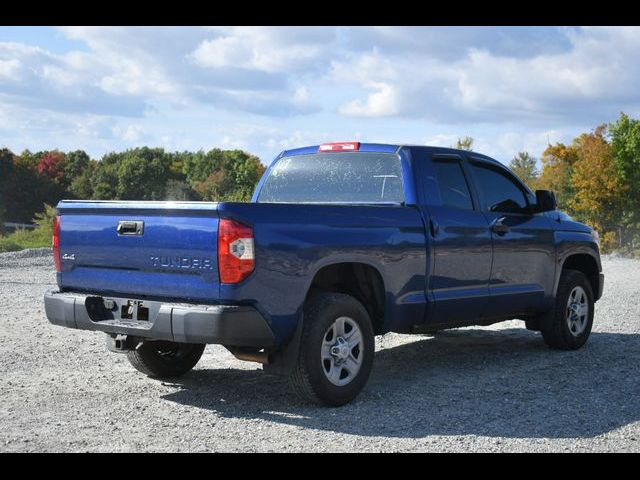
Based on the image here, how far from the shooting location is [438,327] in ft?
24.5

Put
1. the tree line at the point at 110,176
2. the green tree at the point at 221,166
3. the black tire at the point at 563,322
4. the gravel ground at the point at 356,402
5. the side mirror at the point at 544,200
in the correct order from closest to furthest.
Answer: the gravel ground at the point at 356,402, the side mirror at the point at 544,200, the black tire at the point at 563,322, the tree line at the point at 110,176, the green tree at the point at 221,166

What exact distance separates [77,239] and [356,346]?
230cm

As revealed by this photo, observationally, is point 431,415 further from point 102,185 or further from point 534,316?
point 102,185

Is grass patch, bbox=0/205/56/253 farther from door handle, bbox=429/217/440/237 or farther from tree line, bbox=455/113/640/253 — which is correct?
tree line, bbox=455/113/640/253

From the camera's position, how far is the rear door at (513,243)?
26.4ft

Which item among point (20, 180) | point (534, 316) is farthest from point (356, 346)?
point (20, 180)


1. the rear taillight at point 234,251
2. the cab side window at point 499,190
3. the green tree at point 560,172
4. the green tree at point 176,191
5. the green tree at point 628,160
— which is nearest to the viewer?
the rear taillight at point 234,251

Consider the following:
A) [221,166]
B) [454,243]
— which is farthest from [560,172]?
[454,243]

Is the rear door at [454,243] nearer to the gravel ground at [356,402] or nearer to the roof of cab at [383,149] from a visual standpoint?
the roof of cab at [383,149]

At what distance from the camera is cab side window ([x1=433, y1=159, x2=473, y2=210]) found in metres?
7.61

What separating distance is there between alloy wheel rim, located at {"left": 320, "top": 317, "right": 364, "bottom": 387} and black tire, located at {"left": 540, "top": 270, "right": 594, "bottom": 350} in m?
3.12

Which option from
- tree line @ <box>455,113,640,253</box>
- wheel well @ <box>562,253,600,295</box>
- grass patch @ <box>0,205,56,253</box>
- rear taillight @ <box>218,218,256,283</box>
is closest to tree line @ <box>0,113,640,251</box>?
tree line @ <box>455,113,640,253</box>

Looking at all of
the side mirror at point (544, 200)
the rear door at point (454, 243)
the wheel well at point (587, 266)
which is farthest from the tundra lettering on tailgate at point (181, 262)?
the wheel well at point (587, 266)

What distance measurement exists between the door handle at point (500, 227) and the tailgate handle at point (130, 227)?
337 centimetres
